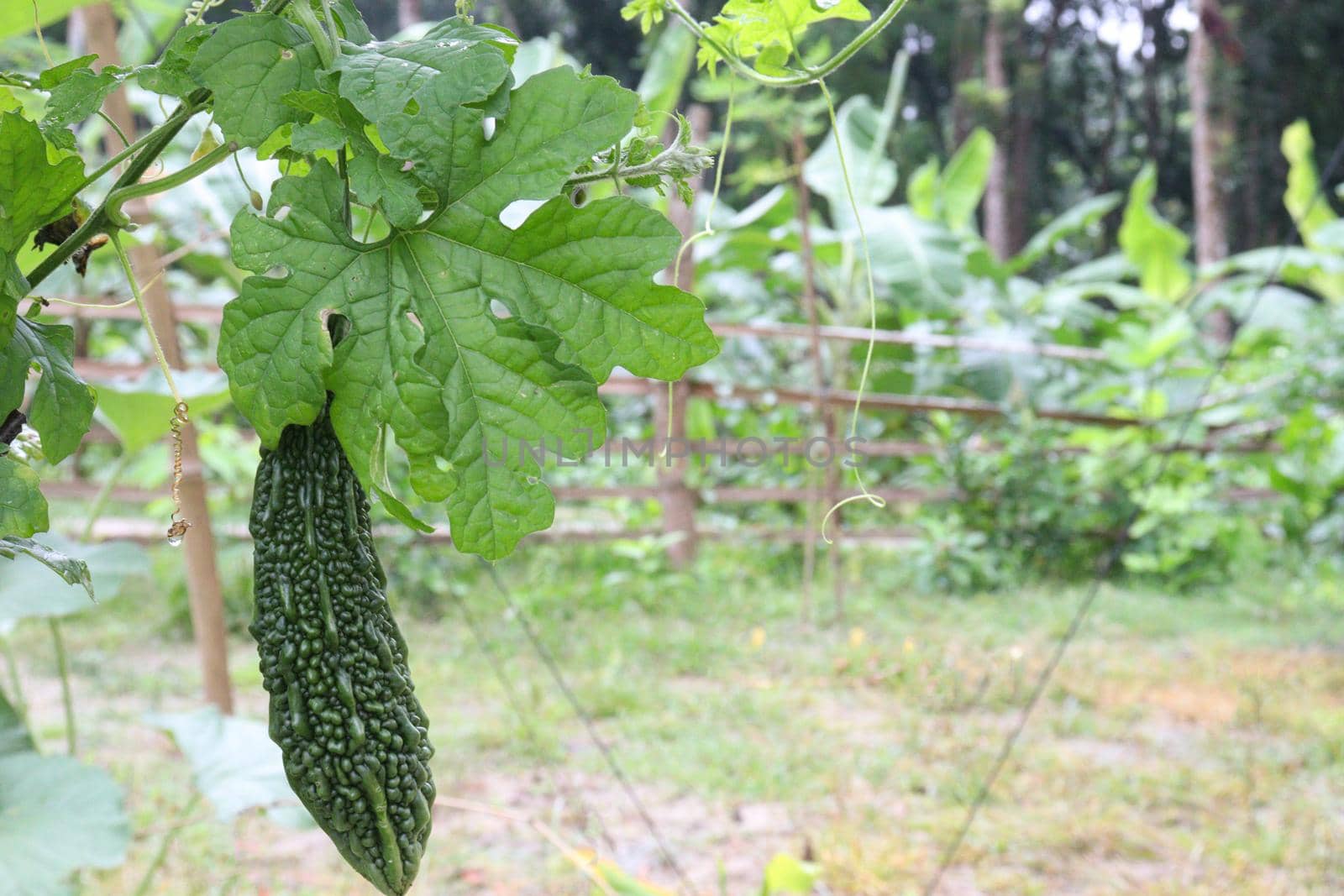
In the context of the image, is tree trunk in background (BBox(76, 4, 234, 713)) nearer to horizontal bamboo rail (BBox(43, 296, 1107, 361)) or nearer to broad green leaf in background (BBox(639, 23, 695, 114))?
horizontal bamboo rail (BBox(43, 296, 1107, 361))

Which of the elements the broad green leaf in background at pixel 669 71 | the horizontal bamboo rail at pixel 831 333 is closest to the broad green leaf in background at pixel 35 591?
the horizontal bamboo rail at pixel 831 333

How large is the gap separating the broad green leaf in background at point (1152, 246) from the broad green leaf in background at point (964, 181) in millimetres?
733

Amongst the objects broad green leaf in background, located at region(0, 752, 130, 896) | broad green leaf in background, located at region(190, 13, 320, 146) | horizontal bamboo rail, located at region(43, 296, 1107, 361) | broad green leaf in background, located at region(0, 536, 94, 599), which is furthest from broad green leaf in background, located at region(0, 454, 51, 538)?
horizontal bamboo rail, located at region(43, 296, 1107, 361)

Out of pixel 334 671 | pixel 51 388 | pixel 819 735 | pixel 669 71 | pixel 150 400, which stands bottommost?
pixel 819 735

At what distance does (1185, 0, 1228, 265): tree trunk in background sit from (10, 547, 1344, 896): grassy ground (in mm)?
2808

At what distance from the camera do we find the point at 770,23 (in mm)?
503

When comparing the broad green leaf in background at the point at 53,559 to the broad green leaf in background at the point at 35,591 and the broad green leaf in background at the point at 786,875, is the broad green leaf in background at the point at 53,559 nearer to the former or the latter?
the broad green leaf in background at the point at 35,591

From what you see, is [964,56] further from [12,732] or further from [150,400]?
[12,732]

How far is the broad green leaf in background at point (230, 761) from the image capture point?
1316 millimetres

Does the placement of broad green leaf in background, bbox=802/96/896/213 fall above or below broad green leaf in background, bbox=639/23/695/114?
below

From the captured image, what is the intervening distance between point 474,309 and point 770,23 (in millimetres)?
208

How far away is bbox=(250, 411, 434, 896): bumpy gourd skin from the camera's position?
1.45 feet

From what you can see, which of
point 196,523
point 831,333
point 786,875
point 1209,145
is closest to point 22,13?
point 196,523

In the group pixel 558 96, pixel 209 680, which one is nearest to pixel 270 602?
pixel 558 96
